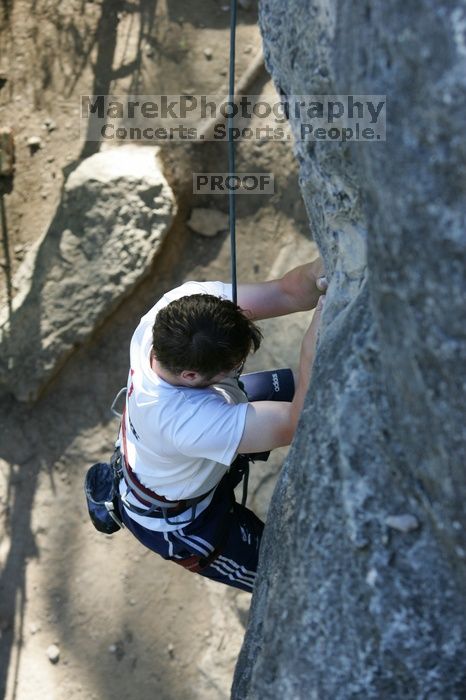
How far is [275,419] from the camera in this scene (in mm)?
1729

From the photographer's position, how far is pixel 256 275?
11.6 feet

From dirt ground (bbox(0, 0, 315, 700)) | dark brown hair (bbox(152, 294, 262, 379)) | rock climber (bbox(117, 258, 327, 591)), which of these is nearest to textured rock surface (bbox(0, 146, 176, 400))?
dirt ground (bbox(0, 0, 315, 700))

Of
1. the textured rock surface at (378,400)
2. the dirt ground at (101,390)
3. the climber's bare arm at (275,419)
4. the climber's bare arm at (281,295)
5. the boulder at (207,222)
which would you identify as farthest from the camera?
the boulder at (207,222)

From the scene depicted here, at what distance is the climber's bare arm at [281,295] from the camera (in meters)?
2.03

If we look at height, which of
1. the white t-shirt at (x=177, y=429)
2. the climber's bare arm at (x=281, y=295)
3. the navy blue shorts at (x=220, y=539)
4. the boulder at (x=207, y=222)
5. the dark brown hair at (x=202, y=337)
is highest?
the boulder at (x=207, y=222)

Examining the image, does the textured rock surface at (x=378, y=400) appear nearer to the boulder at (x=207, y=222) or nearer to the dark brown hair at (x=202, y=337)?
the dark brown hair at (x=202, y=337)

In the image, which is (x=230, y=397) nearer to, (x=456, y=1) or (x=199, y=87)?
(x=456, y=1)

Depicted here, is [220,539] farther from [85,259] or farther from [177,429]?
[85,259]

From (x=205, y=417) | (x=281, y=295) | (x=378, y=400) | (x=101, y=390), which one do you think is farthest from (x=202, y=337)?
(x=101, y=390)

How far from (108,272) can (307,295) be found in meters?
1.61

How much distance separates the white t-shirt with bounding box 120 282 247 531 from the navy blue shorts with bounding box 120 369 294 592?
1.4 inches

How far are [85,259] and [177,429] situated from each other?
1.87 metres

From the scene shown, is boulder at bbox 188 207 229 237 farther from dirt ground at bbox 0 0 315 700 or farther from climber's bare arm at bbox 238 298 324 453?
climber's bare arm at bbox 238 298 324 453

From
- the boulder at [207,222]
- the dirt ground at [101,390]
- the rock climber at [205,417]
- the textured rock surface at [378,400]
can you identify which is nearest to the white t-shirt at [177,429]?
the rock climber at [205,417]
